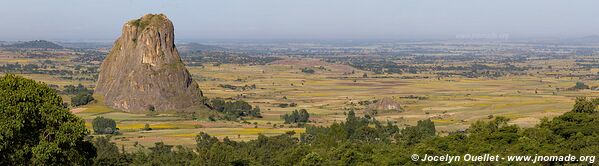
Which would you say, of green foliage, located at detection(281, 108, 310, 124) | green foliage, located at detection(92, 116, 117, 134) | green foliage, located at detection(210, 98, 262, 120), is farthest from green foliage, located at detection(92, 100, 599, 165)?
green foliage, located at detection(210, 98, 262, 120)

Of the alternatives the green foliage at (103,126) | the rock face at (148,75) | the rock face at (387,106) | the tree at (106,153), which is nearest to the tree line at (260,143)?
the tree at (106,153)

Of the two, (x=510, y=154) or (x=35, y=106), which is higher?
(x=35, y=106)

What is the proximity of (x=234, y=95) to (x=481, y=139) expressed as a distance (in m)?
133

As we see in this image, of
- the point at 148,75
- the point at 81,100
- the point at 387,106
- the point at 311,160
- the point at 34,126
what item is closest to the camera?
the point at 34,126

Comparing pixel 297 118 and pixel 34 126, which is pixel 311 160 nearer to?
pixel 34 126

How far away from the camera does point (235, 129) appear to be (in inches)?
4365

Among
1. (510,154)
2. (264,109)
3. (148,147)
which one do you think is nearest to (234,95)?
(264,109)

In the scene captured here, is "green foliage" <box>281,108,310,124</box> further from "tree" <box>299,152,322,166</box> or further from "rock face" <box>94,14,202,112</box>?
"tree" <box>299,152,322,166</box>

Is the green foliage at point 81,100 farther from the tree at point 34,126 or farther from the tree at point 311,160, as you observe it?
the tree at point 34,126

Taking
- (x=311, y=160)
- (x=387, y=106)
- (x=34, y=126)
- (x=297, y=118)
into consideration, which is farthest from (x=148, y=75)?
(x=34, y=126)

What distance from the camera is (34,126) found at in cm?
3903

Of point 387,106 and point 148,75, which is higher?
point 148,75

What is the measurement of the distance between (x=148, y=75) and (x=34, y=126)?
99.1 meters

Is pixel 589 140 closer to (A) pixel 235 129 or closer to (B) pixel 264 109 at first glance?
(A) pixel 235 129
